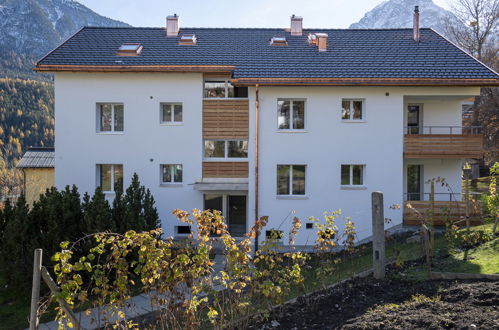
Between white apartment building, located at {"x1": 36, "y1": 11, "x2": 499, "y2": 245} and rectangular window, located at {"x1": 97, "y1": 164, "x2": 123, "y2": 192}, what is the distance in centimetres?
6

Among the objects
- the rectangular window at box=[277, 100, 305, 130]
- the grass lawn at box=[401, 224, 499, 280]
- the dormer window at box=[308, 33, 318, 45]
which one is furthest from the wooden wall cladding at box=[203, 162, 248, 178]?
the grass lawn at box=[401, 224, 499, 280]

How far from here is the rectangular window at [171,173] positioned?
15.6 metres

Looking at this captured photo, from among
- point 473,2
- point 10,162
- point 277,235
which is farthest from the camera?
point 10,162

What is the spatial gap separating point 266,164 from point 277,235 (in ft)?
31.4

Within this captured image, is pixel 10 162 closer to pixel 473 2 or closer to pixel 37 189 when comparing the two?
pixel 37 189

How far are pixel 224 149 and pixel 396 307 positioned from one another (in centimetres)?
1134

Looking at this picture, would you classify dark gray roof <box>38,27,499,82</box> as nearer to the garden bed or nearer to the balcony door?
the balcony door

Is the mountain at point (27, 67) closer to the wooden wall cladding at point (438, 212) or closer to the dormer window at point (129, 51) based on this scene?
the dormer window at point (129, 51)

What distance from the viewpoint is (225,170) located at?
606 inches

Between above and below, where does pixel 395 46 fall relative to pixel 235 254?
above

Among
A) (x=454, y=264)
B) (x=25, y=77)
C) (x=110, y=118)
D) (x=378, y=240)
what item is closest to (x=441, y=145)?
(x=454, y=264)

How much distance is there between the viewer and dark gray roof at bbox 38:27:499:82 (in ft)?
49.4

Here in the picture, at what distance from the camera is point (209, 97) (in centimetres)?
1598

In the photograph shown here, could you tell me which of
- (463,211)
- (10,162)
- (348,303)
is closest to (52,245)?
(348,303)
